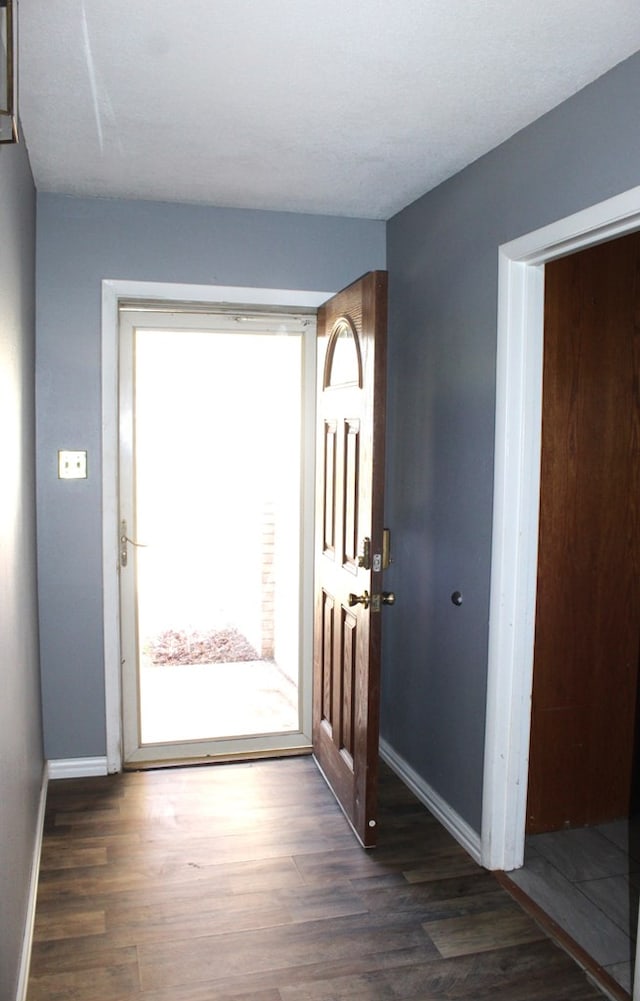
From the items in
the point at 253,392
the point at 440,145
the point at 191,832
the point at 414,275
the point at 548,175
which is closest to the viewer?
the point at 548,175

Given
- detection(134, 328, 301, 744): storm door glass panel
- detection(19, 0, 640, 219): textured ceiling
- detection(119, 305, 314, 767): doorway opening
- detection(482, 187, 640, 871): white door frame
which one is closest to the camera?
detection(19, 0, 640, 219): textured ceiling

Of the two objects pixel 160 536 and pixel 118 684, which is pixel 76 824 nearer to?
pixel 118 684

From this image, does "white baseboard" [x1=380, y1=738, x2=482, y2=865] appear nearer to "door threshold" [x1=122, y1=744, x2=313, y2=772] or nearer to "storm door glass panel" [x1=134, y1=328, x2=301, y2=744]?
"door threshold" [x1=122, y1=744, x2=313, y2=772]

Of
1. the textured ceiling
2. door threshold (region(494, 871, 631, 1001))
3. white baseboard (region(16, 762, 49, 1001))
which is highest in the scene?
the textured ceiling

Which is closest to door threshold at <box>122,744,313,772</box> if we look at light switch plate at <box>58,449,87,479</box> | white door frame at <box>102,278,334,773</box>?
white door frame at <box>102,278,334,773</box>

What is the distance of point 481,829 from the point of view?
2650 mm

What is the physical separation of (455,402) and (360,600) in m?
0.80

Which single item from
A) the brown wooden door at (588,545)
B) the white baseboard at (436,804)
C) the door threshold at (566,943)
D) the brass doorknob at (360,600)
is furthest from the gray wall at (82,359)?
the door threshold at (566,943)

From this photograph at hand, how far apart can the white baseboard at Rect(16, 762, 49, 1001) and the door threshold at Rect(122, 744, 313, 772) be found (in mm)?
420

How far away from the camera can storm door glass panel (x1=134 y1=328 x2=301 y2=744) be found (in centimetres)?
470

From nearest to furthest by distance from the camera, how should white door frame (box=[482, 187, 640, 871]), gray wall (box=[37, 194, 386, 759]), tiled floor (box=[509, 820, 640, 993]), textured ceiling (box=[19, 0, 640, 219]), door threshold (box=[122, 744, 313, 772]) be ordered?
textured ceiling (box=[19, 0, 640, 219]) → tiled floor (box=[509, 820, 640, 993]) → white door frame (box=[482, 187, 640, 871]) → gray wall (box=[37, 194, 386, 759]) → door threshold (box=[122, 744, 313, 772])

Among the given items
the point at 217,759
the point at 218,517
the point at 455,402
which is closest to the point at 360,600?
the point at 455,402

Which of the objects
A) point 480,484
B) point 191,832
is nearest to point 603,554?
point 480,484

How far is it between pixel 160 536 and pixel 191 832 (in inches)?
104
